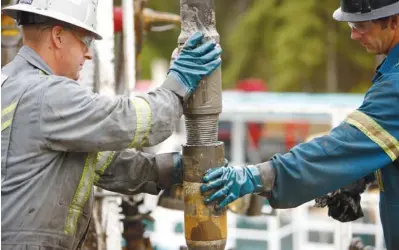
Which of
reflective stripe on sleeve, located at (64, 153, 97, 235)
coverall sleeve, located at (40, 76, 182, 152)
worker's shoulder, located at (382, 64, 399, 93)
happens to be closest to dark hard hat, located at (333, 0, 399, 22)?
worker's shoulder, located at (382, 64, 399, 93)

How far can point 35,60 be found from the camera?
3506 millimetres

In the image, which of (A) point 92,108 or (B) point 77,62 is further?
(B) point 77,62

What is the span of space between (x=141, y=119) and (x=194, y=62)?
32cm

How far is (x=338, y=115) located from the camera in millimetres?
6746

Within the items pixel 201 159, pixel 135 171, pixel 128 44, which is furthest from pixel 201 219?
pixel 128 44

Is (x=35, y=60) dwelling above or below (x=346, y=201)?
above

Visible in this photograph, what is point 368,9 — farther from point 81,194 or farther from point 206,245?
point 81,194

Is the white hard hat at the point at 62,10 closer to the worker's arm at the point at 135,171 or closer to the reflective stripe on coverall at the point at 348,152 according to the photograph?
the worker's arm at the point at 135,171

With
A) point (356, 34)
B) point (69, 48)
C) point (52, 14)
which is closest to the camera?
point (52, 14)

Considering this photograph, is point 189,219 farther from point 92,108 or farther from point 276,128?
point 276,128

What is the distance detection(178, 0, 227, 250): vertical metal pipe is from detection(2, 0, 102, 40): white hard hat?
0.40m

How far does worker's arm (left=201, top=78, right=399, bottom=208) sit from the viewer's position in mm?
3668

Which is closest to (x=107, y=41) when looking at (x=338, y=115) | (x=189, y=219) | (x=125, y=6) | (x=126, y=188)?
(x=125, y=6)

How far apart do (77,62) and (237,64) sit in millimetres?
13008
